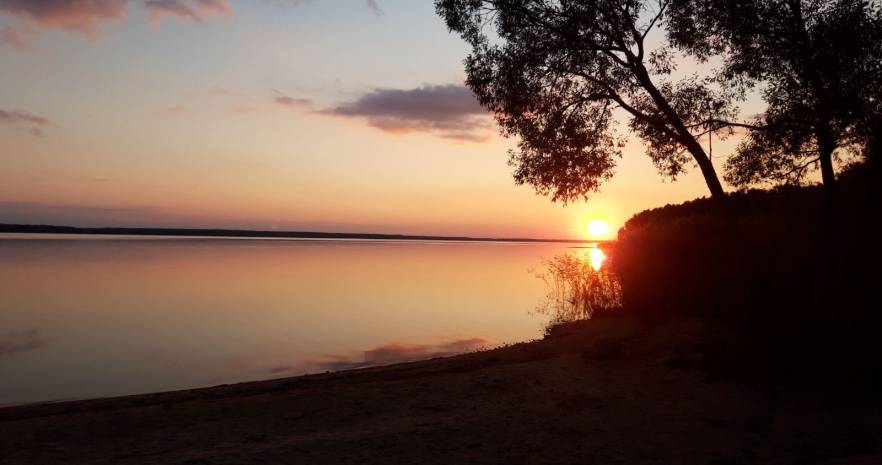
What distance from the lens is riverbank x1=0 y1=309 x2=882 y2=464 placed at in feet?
24.2

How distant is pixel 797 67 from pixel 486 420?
14250mm

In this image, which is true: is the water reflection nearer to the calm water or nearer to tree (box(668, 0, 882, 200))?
the calm water

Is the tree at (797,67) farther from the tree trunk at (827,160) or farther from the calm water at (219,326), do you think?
the calm water at (219,326)

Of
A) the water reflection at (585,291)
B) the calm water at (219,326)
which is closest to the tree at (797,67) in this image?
the water reflection at (585,291)

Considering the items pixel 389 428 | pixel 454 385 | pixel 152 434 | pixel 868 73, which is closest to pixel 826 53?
pixel 868 73

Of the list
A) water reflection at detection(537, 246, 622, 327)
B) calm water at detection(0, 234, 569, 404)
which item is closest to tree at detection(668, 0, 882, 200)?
water reflection at detection(537, 246, 622, 327)

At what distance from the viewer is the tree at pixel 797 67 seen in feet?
49.8

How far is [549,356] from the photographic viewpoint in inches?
547

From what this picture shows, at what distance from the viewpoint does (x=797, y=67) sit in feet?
53.1

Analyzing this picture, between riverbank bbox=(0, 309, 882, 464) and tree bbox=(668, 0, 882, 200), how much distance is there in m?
8.08

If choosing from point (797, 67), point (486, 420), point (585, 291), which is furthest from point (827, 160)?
point (486, 420)

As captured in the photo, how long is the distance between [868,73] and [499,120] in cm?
1066

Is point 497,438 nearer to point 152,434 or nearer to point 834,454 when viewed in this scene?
point 834,454

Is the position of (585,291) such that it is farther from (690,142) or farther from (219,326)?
(219,326)
